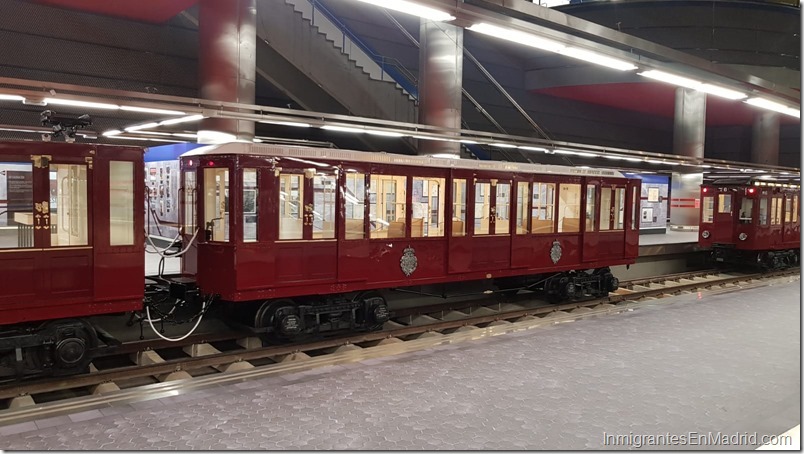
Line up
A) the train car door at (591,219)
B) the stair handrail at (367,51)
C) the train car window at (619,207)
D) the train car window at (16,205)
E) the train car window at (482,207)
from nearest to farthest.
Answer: the train car window at (16,205) < the train car window at (482,207) < the train car door at (591,219) < the train car window at (619,207) < the stair handrail at (367,51)

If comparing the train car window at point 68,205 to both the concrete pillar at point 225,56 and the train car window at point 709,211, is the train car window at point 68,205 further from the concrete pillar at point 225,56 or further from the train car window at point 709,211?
the train car window at point 709,211

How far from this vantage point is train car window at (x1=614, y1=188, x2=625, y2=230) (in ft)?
44.2

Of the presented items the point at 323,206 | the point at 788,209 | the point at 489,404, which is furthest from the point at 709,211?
the point at 489,404

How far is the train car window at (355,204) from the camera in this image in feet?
29.9

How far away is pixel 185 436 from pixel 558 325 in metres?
6.67

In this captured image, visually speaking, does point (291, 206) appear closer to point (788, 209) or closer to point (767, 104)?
point (767, 104)

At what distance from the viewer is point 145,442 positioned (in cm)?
505

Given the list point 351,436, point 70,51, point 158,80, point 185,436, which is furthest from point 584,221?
point 70,51

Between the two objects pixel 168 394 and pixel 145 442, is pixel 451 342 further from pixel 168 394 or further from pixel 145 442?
pixel 145 442

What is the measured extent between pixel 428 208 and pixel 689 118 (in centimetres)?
1953

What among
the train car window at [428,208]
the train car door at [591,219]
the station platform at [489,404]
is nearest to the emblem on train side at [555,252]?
the train car door at [591,219]

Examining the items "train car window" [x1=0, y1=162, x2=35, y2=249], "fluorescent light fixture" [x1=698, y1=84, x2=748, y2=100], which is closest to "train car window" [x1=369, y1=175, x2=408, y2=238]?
"train car window" [x1=0, y1=162, x2=35, y2=249]

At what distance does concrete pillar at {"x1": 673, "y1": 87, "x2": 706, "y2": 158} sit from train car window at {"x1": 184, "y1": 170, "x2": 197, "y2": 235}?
73.5ft

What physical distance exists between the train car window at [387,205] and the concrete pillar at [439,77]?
610cm
